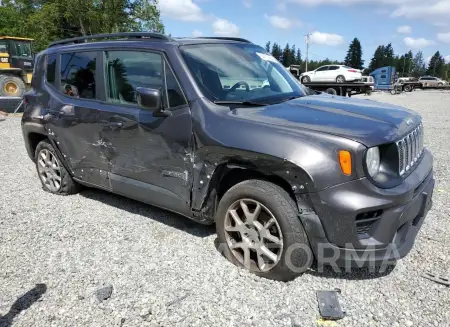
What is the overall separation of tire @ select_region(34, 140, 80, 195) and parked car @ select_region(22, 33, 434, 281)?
0.35 metres

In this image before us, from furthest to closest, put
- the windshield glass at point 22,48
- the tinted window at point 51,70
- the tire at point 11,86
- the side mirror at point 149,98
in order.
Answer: the windshield glass at point 22,48 → the tire at point 11,86 → the tinted window at point 51,70 → the side mirror at point 149,98

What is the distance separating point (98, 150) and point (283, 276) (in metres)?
2.36

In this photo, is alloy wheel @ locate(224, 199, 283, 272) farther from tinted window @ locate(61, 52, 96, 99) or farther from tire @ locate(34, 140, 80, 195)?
tire @ locate(34, 140, 80, 195)

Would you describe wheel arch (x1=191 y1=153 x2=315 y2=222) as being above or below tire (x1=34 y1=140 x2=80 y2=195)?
above

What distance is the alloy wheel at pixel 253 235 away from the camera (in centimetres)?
288

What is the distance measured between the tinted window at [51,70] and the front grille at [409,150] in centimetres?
399

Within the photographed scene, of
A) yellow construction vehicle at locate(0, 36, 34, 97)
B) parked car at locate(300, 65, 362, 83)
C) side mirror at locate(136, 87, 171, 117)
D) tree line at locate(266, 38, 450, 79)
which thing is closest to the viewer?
side mirror at locate(136, 87, 171, 117)

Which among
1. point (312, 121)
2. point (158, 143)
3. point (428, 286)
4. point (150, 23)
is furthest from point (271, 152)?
point (150, 23)

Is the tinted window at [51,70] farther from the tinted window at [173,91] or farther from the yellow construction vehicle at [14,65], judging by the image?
the yellow construction vehicle at [14,65]

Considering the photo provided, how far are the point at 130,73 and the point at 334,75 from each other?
96.8ft

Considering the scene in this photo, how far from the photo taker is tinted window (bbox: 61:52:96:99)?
163 inches

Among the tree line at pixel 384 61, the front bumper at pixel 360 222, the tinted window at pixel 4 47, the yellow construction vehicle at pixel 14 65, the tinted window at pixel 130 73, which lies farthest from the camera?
the tree line at pixel 384 61

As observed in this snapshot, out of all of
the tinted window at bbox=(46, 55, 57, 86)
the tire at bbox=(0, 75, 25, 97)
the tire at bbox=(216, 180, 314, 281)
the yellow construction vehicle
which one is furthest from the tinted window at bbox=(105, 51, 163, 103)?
the yellow construction vehicle

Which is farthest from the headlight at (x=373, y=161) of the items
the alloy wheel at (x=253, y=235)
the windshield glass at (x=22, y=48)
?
the windshield glass at (x=22, y=48)
